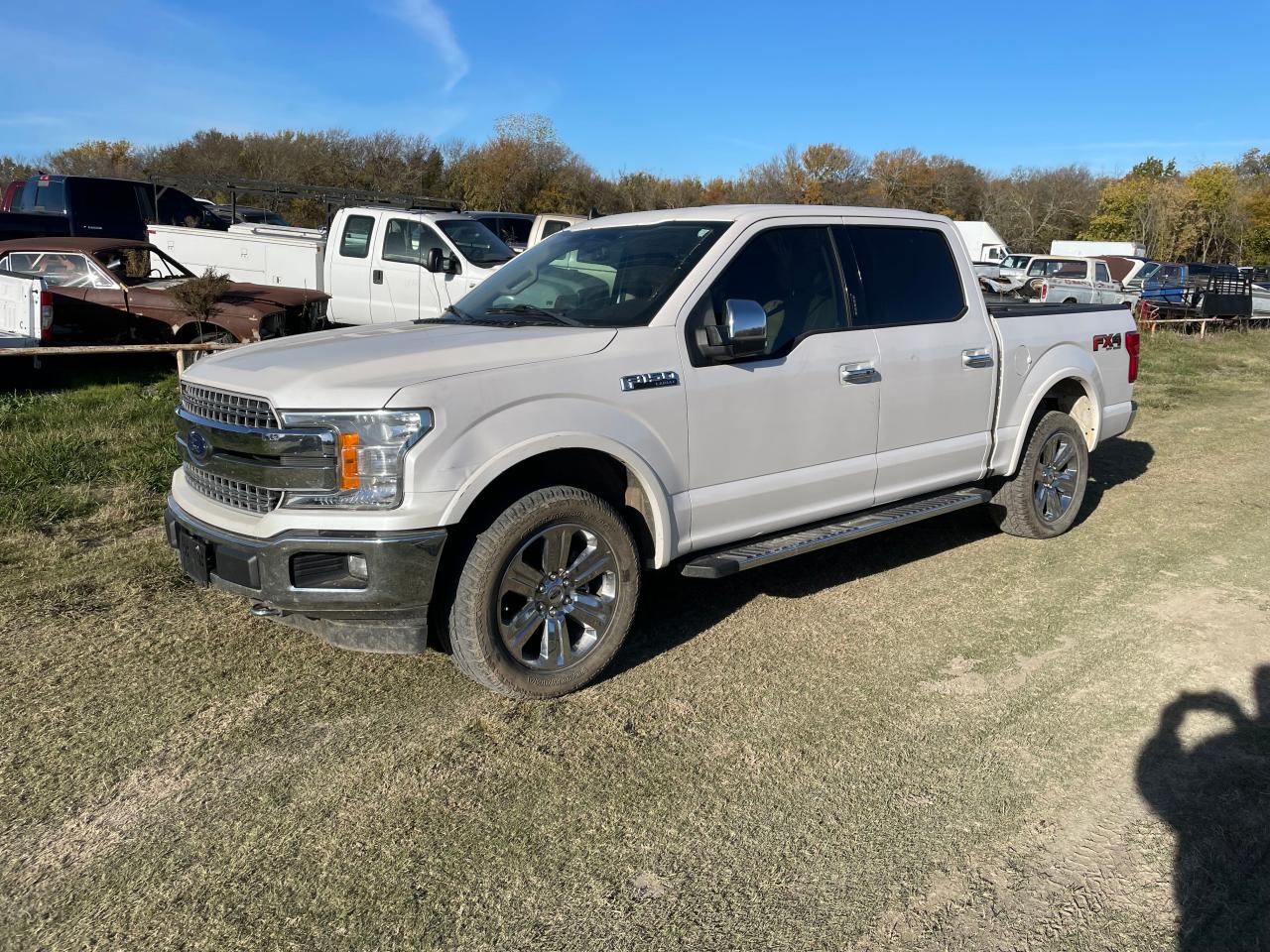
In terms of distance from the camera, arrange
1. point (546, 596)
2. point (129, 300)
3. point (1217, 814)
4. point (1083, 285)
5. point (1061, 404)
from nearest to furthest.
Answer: point (1217, 814)
point (546, 596)
point (1061, 404)
point (129, 300)
point (1083, 285)

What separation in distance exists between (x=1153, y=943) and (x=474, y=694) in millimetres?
2491

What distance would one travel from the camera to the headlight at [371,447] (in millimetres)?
3600

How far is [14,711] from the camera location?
12.6 ft

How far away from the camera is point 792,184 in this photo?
67.5m

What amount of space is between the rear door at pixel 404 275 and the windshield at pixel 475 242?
0.83ft

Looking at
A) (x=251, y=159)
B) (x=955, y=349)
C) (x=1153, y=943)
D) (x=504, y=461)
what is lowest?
(x=1153, y=943)

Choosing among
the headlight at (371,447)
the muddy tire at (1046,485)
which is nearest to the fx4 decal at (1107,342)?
the muddy tire at (1046,485)

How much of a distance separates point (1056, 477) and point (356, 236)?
9.73 m

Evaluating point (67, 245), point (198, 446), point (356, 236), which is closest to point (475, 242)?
point (356, 236)

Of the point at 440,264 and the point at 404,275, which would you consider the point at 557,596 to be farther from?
the point at 404,275

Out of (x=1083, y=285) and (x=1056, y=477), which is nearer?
(x=1056, y=477)

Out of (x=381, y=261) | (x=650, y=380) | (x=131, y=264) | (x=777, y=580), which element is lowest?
(x=777, y=580)

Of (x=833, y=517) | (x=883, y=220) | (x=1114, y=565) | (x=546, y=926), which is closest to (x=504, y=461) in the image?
(x=546, y=926)

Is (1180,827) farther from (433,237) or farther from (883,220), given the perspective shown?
(433,237)
